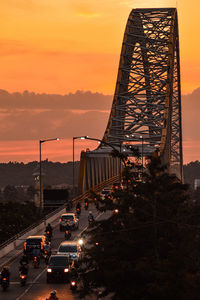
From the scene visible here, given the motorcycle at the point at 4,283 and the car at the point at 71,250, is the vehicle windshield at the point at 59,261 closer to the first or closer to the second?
the motorcycle at the point at 4,283

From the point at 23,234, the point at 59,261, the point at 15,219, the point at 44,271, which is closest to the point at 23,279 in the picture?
the point at 59,261

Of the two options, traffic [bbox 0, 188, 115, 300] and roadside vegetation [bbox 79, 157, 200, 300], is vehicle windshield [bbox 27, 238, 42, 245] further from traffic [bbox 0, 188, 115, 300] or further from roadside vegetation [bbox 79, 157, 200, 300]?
roadside vegetation [bbox 79, 157, 200, 300]

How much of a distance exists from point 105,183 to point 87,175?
486 centimetres

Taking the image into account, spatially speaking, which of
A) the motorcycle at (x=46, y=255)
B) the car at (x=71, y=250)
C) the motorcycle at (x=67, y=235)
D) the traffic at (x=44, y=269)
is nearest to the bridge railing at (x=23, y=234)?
the traffic at (x=44, y=269)

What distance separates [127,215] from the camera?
39219mm

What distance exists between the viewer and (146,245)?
3766 cm

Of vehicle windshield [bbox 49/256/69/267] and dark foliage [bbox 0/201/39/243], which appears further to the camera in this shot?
dark foliage [bbox 0/201/39/243]

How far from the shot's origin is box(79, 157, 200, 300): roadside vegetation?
3238 cm

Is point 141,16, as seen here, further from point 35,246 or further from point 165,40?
point 35,246

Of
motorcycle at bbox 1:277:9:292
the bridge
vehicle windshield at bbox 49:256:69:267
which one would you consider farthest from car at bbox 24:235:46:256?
the bridge

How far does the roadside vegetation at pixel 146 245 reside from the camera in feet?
106

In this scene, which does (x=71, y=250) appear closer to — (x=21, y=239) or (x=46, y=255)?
(x=46, y=255)

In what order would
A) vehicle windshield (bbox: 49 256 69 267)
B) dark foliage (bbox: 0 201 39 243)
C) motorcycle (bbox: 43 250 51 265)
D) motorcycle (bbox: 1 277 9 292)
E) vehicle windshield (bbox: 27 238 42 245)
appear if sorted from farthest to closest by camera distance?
dark foliage (bbox: 0 201 39 243), vehicle windshield (bbox: 27 238 42 245), motorcycle (bbox: 43 250 51 265), vehicle windshield (bbox: 49 256 69 267), motorcycle (bbox: 1 277 9 292)

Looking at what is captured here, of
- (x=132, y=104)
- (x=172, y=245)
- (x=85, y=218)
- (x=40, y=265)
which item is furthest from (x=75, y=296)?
(x=132, y=104)
